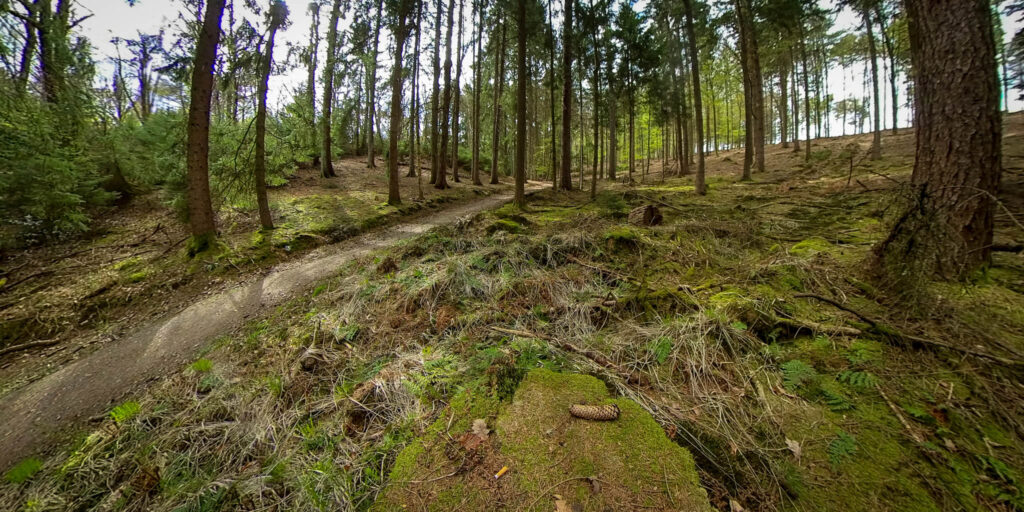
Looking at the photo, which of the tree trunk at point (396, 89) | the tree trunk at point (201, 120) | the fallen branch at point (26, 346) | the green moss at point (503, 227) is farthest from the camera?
the tree trunk at point (396, 89)

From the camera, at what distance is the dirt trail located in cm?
358

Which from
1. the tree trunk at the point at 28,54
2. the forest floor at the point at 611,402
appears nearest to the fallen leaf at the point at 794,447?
the forest floor at the point at 611,402

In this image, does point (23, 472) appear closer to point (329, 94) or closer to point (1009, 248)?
point (1009, 248)

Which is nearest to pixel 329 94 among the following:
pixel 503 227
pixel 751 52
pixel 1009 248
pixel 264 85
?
pixel 264 85

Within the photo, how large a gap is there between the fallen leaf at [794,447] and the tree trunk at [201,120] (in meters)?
10.7

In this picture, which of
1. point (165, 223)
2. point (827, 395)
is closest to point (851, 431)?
point (827, 395)

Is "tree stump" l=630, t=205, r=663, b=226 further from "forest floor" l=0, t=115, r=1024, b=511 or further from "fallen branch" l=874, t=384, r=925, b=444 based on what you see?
"fallen branch" l=874, t=384, r=925, b=444

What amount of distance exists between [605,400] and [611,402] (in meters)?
0.04

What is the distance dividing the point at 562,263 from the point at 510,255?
806 millimetres

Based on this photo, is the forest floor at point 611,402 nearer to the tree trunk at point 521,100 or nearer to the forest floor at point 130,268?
the forest floor at point 130,268

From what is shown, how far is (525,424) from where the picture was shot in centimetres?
188

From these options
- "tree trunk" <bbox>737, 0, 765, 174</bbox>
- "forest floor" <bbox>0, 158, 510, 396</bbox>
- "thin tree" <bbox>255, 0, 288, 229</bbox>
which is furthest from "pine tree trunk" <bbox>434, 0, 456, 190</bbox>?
"tree trunk" <bbox>737, 0, 765, 174</bbox>

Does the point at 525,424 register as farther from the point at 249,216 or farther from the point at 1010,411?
the point at 249,216

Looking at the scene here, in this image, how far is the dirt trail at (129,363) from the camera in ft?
11.7
